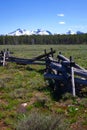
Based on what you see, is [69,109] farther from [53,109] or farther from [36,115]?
[36,115]

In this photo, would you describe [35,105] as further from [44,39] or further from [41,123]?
[44,39]

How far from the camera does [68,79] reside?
39.9ft

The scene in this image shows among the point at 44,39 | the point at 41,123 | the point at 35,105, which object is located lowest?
the point at 44,39

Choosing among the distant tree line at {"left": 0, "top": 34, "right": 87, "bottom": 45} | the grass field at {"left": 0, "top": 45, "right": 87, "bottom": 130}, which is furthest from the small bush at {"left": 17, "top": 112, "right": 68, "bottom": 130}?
the distant tree line at {"left": 0, "top": 34, "right": 87, "bottom": 45}

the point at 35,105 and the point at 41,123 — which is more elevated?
the point at 41,123

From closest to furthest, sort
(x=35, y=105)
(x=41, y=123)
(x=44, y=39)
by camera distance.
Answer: (x=41, y=123)
(x=35, y=105)
(x=44, y=39)

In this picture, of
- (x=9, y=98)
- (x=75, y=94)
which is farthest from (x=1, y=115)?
(x=75, y=94)

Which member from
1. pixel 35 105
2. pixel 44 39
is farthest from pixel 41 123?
pixel 44 39

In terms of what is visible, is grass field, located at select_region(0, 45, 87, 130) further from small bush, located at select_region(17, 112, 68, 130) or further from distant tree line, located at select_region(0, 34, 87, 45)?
distant tree line, located at select_region(0, 34, 87, 45)

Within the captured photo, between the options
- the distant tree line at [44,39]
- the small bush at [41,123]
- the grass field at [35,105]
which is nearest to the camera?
the small bush at [41,123]

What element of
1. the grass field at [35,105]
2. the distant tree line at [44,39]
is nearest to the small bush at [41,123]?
the grass field at [35,105]

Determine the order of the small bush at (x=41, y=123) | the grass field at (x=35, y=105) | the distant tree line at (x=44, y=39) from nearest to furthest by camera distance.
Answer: the small bush at (x=41, y=123)
the grass field at (x=35, y=105)
the distant tree line at (x=44, y=39)

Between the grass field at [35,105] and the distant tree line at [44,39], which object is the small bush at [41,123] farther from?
the distant tree line at [44,39]

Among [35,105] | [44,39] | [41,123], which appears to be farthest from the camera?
[44,39]
